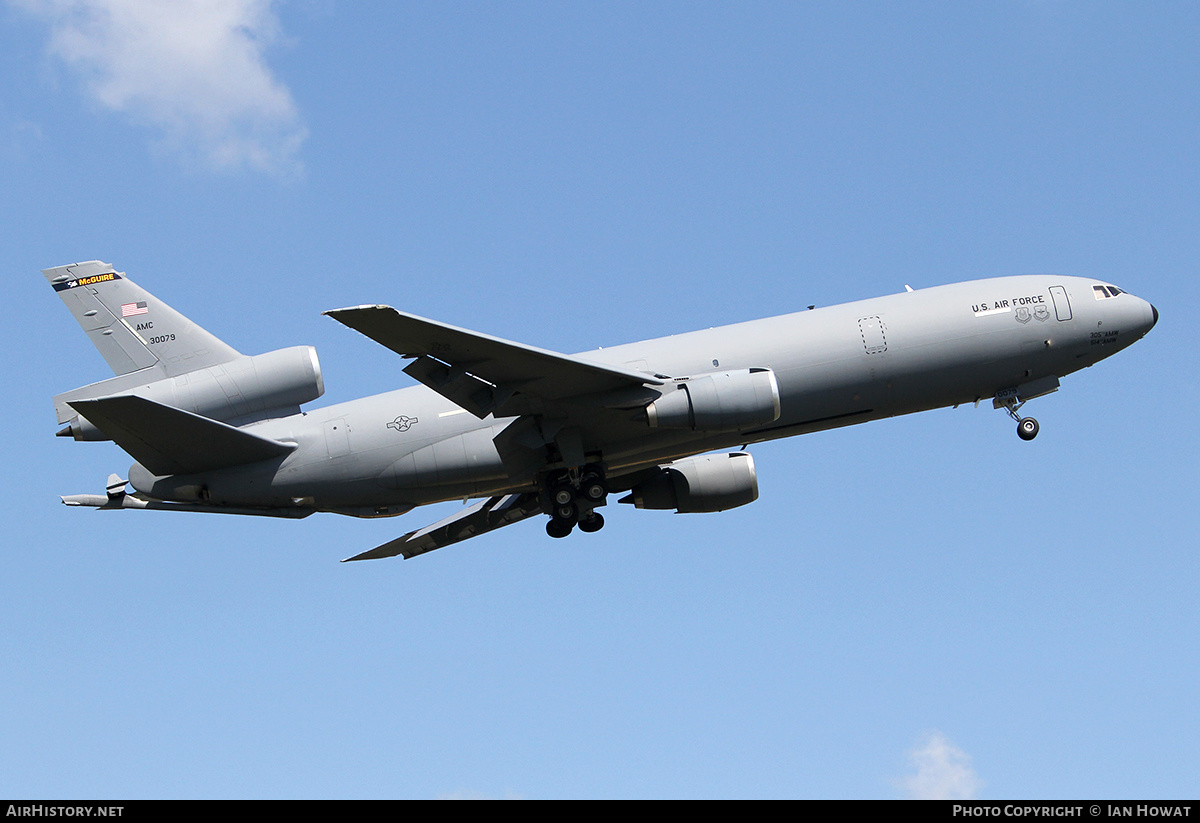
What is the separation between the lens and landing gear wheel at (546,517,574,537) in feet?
91.8

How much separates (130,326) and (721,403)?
14689mm

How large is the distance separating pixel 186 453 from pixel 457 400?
6520mm

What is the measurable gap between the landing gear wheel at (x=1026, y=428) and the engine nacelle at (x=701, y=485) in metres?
7.04

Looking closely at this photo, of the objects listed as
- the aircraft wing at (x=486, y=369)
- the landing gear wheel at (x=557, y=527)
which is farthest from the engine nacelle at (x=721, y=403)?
the landing gear wheel at (x=557, y=527)

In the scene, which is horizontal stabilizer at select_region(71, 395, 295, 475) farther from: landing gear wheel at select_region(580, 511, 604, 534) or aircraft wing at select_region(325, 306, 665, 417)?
landing gear wheel at select_region(580, 511, 604, 534)

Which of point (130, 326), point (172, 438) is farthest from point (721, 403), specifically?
point (130, 326)

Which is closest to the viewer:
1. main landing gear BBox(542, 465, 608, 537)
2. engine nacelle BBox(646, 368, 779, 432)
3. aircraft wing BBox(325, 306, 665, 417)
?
aircraft wing BBox(325, 306, 665, 417)

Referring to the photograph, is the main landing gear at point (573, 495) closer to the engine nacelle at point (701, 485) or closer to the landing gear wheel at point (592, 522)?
the landing gear wheel at point (592, 522)

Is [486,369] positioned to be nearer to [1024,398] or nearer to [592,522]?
[592,522]

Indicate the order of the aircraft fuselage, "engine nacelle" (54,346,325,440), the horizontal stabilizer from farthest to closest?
"engine nacelle" (54,346,325,440) < the aircraft fuselage < the horizontal stabilizer

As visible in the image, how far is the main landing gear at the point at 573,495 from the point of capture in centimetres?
2742

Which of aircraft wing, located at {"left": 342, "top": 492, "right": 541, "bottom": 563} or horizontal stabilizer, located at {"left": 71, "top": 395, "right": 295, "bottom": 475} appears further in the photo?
aircraft wing, located at {"left": 342, "top": 492, "right": 541, "bottom": 563}

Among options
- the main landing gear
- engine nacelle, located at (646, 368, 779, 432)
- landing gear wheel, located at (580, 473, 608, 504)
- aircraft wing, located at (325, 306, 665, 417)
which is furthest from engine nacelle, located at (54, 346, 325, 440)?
engine nacelle, located at (646, 368, 779, 432)
